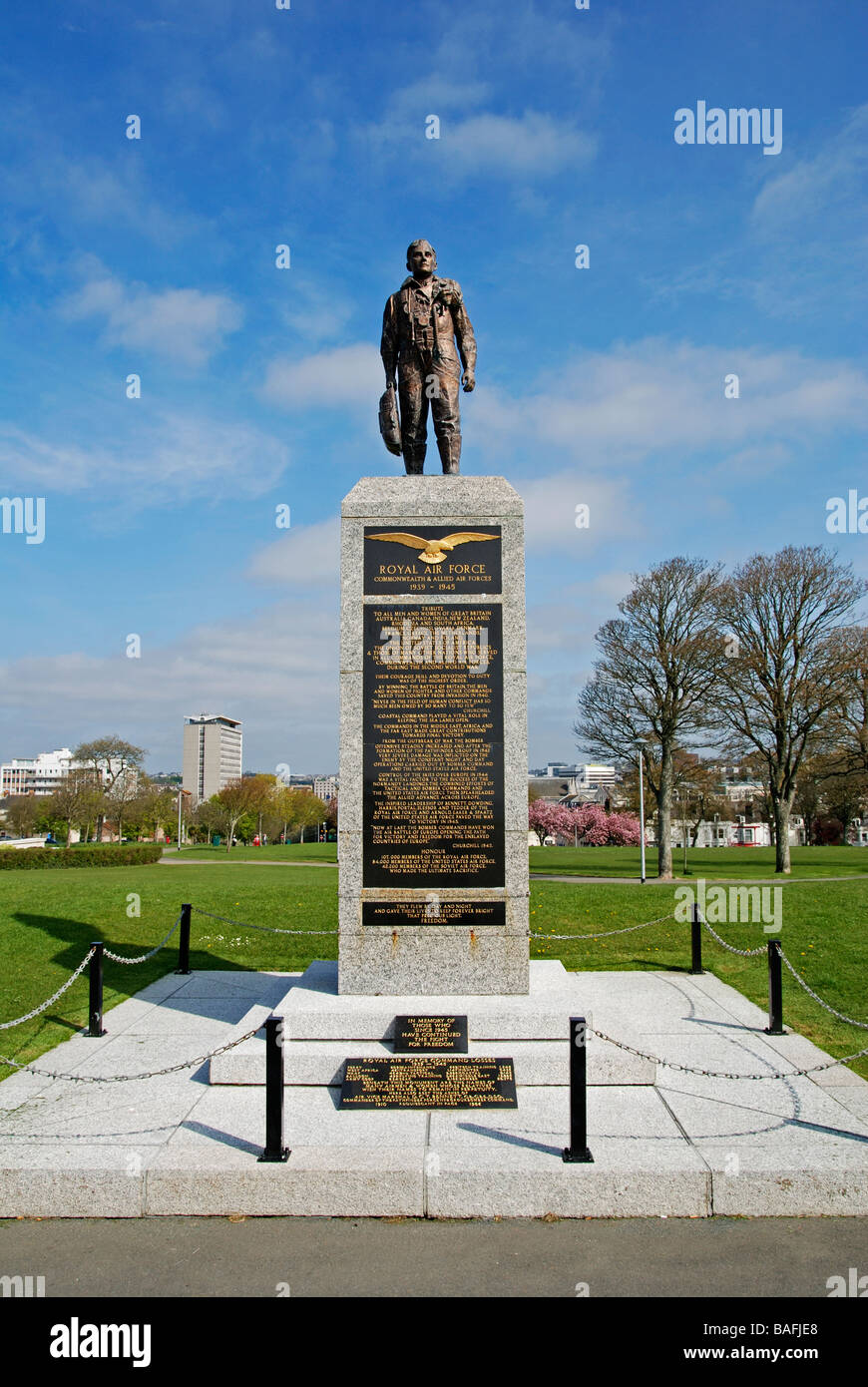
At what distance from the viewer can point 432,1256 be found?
16.4 ft

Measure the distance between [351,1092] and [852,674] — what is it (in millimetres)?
30084

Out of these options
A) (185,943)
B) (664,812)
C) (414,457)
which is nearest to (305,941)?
(185,943)

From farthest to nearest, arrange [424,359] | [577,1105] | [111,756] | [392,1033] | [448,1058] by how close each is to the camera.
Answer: [111,756]
[424,359]
[392,1033]
[448,1058]
[577,1105]

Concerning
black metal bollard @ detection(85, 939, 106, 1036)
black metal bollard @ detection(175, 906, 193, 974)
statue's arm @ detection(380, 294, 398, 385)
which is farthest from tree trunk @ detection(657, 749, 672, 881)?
black metal bollard @ detection(85, 939, 106, 1036)

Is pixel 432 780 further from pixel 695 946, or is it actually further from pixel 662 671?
pixel 662 671

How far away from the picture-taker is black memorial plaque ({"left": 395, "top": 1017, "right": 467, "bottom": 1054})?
23.9 ft

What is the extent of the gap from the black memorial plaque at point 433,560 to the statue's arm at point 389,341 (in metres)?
2.31


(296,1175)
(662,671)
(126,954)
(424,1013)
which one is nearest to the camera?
(296,1175)

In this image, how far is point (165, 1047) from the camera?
29.1 feet

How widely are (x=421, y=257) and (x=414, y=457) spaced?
216 centimetres

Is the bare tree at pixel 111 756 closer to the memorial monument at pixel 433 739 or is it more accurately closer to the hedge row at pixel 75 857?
the hedge row at pixel 75 857

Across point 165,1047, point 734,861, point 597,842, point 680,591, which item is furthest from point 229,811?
point 165,1047

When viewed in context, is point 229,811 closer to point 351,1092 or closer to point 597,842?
point 597,842

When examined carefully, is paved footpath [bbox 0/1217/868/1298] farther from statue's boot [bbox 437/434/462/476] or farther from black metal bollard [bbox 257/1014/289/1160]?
statue's boot [bbox 437/434/462/476]
